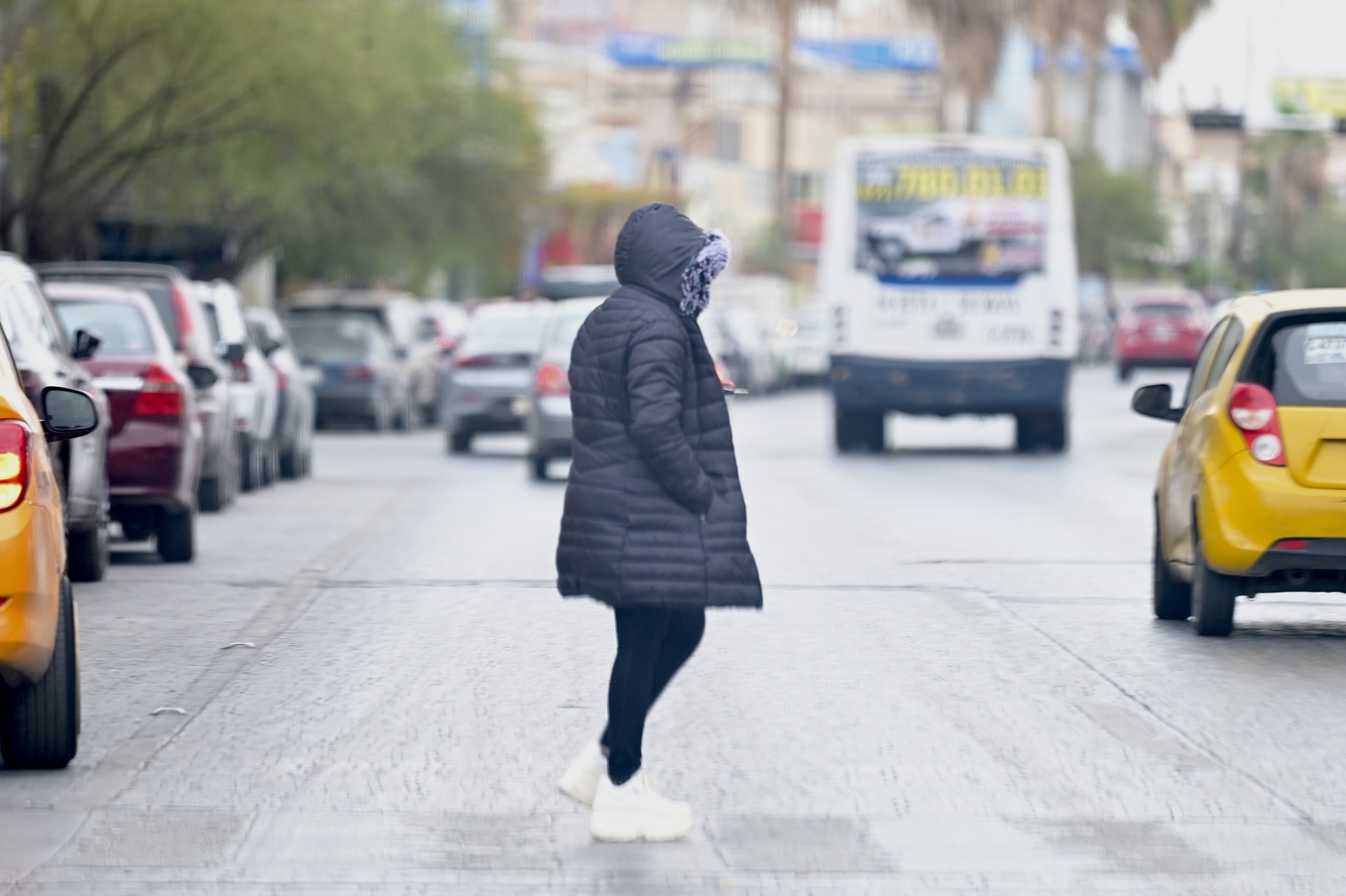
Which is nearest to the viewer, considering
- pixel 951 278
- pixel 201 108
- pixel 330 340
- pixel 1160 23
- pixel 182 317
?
pixel 182 317

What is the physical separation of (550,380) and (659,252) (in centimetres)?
1510

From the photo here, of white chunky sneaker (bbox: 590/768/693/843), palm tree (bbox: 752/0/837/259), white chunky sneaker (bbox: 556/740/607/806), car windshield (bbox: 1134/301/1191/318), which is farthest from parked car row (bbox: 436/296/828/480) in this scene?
palm tree (bbox: 752/0/837/259)

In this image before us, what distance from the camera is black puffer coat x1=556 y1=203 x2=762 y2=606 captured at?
6.28m

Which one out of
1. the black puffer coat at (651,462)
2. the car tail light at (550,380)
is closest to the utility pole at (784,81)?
the car tail light at (550,380)

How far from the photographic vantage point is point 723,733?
8.26 meters

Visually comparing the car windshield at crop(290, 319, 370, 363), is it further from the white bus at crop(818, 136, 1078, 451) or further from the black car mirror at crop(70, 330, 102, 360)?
the black car mirror at crop(70, 330, 102, 360)

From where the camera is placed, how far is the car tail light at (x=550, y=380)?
21.5 meters

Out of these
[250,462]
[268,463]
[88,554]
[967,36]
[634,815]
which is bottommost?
[268,463]

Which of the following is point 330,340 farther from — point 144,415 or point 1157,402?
point 1157,402

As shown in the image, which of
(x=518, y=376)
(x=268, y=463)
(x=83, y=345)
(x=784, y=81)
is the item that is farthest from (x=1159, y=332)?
(x=83, y=345)

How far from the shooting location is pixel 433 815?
6.83 metres

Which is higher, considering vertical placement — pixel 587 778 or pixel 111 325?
pixel 111 325

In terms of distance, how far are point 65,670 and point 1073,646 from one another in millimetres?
4684

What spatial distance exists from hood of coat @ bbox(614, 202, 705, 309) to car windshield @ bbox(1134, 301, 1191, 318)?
1696 inches
